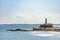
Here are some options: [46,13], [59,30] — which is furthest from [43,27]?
[46,13]

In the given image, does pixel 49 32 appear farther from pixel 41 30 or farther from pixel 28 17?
pixel 28 17

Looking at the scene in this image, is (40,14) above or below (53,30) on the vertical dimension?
above

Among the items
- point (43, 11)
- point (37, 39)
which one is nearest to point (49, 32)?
point (37, 39)

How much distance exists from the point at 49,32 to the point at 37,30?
0.98 meters

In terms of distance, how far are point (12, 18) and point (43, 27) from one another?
6033 mm

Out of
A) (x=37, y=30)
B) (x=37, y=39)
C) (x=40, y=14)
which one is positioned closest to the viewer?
(x=40, y=14)

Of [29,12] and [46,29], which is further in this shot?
[46,29]

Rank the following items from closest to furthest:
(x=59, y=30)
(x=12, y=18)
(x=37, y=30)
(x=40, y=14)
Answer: (x=12, y=18) < (x=40, y=14) < (x=59, y=30) < (x=37, y=30)

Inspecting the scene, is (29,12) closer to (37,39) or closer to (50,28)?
(37,39)

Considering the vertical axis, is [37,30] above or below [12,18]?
below

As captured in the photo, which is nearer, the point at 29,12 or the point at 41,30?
the point at 29,12

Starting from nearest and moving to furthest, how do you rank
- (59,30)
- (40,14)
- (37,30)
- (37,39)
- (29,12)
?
(29,12) < (40,14) < (37,39) < (59,30) < (37,30)

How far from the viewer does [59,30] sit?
473 inches

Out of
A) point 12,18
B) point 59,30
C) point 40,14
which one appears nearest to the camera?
point 12,18
